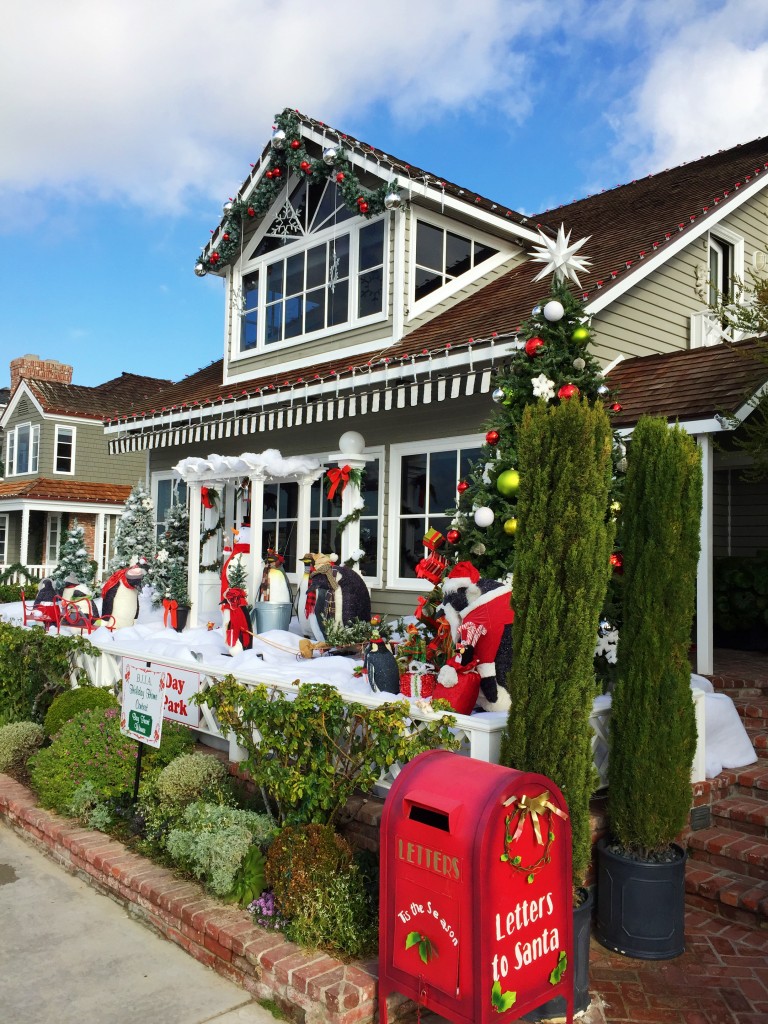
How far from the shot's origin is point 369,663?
20.1 ft

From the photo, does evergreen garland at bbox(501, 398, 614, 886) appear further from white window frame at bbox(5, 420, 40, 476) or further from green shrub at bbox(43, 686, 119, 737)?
white window frame at bbox(5, 420, 40, 476)

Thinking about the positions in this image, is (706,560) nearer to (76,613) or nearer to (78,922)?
(78,922)

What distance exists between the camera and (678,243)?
10.1m

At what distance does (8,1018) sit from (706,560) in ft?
21.3

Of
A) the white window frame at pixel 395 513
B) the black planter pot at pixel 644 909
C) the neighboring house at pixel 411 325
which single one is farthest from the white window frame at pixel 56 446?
the black planter pot at pixel 644 909

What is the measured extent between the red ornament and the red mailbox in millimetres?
3709

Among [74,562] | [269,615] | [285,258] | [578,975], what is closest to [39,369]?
[74,562]

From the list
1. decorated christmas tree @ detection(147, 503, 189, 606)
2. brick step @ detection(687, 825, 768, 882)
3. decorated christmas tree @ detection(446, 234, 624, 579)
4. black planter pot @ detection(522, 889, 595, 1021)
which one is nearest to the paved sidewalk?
black planter pot @ detection(522, 889, 595, 1021)

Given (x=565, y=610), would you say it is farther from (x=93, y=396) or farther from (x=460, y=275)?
(x=93, y=396)

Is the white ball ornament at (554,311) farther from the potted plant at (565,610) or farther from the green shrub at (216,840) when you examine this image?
the green shrub at (216,840)

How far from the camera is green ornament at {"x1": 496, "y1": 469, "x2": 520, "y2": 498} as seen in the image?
6242mm

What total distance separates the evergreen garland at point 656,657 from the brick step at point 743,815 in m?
0.97

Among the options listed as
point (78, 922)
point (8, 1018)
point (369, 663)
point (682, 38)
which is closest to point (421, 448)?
point (369, 663)

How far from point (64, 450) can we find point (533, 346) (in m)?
24.1
